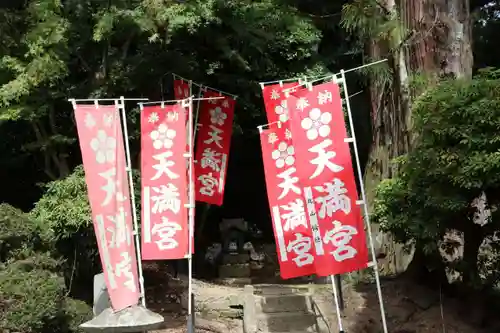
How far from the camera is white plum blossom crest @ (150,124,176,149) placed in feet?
22.9

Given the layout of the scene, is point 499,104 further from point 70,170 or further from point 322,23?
point 322,23

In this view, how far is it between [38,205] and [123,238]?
2409 mm

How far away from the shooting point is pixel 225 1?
9344 millimetres

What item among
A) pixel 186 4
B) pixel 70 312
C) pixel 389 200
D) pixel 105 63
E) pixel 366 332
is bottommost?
pixel 366 332

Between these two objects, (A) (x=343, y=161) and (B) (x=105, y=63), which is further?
(B) (x=105, y=63)

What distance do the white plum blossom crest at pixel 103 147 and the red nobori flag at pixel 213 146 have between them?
127 inches

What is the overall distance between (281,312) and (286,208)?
223cm

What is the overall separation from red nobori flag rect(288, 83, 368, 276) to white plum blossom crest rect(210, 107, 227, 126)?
3558 mm

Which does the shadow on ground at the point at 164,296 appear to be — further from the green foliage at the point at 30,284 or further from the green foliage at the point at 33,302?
the green foliage at the point at 33,302

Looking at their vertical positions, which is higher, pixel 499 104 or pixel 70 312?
pixel 499 104

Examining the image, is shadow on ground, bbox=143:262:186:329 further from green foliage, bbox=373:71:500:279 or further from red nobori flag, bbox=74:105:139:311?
green foliage, bbox=373:71:500:279

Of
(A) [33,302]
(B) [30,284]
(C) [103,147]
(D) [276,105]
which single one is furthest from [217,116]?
(A) [33,302]

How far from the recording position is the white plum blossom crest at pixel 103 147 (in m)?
6.35

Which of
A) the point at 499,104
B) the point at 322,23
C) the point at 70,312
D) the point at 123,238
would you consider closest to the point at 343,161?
the point at 499,104
